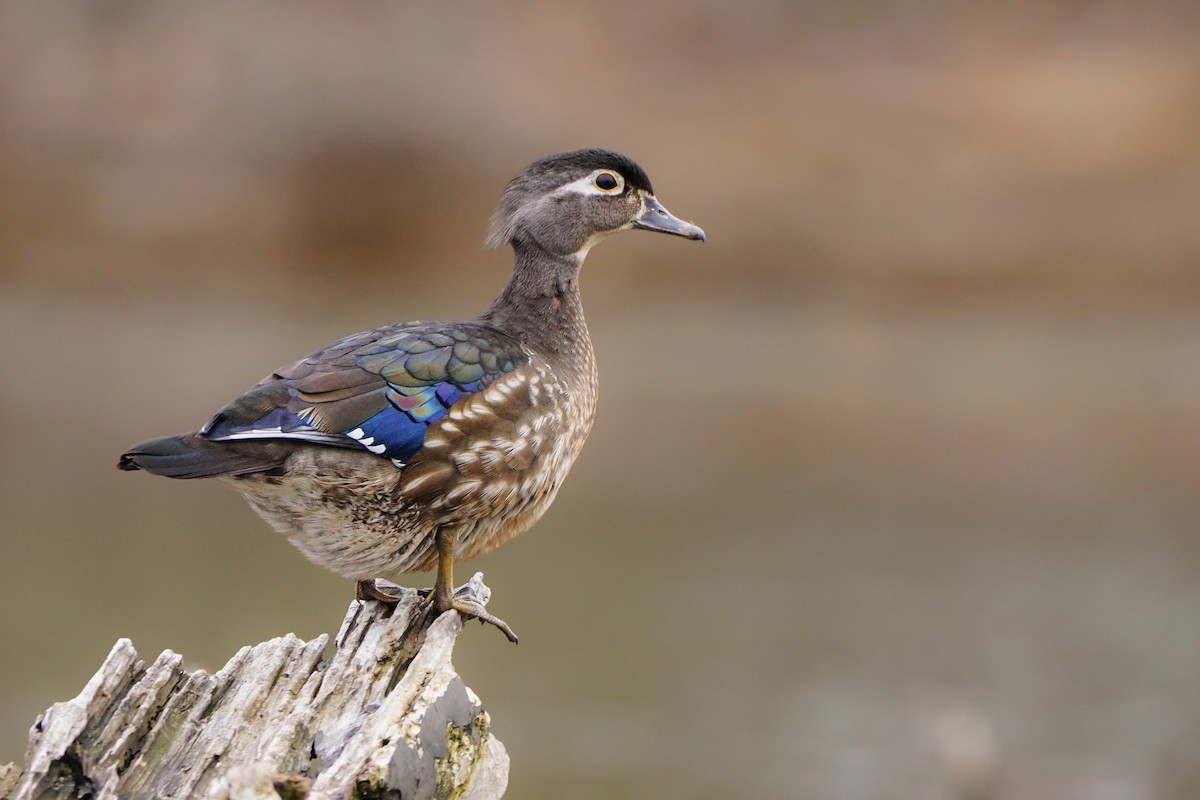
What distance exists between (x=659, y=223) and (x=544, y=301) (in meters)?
0.43

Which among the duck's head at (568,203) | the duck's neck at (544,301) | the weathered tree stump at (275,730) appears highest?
the duck's head at (568,203)

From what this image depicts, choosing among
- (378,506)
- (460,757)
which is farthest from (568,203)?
(460,757)

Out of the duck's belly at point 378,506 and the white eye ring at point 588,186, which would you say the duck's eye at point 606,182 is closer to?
the white eye ring at point 588,186

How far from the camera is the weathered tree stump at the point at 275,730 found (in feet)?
8.66

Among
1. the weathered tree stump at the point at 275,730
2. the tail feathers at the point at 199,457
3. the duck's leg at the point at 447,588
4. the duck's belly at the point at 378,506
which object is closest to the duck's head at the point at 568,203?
the duck's belly at the point at 378,506

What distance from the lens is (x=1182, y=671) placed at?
802cm

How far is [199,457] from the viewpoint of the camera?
3.03 meters

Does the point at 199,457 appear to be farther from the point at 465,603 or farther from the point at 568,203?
the point at 568,203

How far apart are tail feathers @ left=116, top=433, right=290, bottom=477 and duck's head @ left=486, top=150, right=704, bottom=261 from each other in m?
1.07

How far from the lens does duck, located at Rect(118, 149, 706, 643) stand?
124 inches

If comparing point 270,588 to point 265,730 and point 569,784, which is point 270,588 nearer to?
point 569,784

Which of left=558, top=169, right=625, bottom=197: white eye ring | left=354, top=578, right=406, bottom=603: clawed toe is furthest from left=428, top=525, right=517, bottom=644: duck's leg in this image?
left=558, top=169, right=625, bottom=197: white eye ring

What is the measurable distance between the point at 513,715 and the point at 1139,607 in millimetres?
3709

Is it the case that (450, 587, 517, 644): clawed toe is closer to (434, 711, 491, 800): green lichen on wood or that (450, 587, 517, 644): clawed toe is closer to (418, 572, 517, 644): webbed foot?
(418, 572, 517, 644): webbed foot
